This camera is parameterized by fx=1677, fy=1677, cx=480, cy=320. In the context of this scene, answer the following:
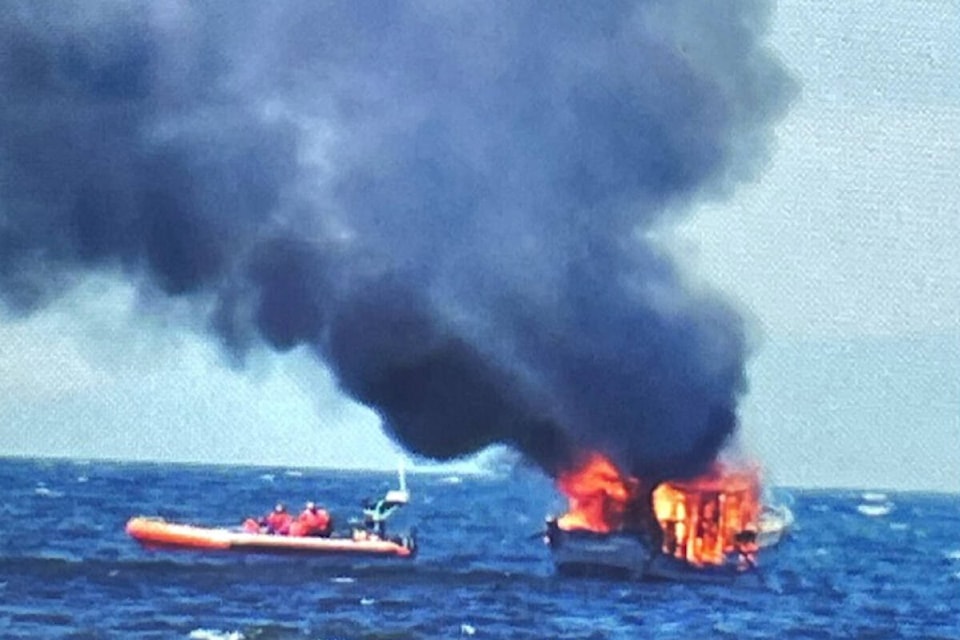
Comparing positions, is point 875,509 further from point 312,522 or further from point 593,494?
point 312,522

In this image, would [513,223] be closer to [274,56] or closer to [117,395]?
[274,56]

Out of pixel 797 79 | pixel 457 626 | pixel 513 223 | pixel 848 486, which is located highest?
pixel 797 79

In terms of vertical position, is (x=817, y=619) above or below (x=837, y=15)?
below

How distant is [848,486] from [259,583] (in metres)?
1.19

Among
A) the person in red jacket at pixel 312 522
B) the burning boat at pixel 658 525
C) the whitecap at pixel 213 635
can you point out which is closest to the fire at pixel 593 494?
the burning boat at pixel 658 525

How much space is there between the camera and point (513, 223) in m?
3.31

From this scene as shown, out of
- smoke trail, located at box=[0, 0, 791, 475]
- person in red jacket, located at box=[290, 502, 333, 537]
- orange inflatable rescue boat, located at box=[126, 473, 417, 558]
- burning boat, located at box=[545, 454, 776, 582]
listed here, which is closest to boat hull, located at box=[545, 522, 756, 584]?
burning boat, located at box=[545, 454, 776, 582]

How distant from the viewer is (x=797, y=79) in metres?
Answer: 3.31

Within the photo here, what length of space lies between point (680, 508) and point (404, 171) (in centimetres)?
92

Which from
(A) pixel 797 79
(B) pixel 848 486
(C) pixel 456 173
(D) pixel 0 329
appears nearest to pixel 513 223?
(C) pixel 456 173

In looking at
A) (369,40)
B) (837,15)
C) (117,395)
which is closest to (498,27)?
(369,40)

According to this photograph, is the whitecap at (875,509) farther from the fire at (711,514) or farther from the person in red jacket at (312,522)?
the person in red jacket at (312,522)

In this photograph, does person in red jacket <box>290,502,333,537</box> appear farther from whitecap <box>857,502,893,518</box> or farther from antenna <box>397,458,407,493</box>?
whitecap <box>857,502,893,518</box>

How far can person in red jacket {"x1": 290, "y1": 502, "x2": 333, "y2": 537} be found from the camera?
3.38 meters
